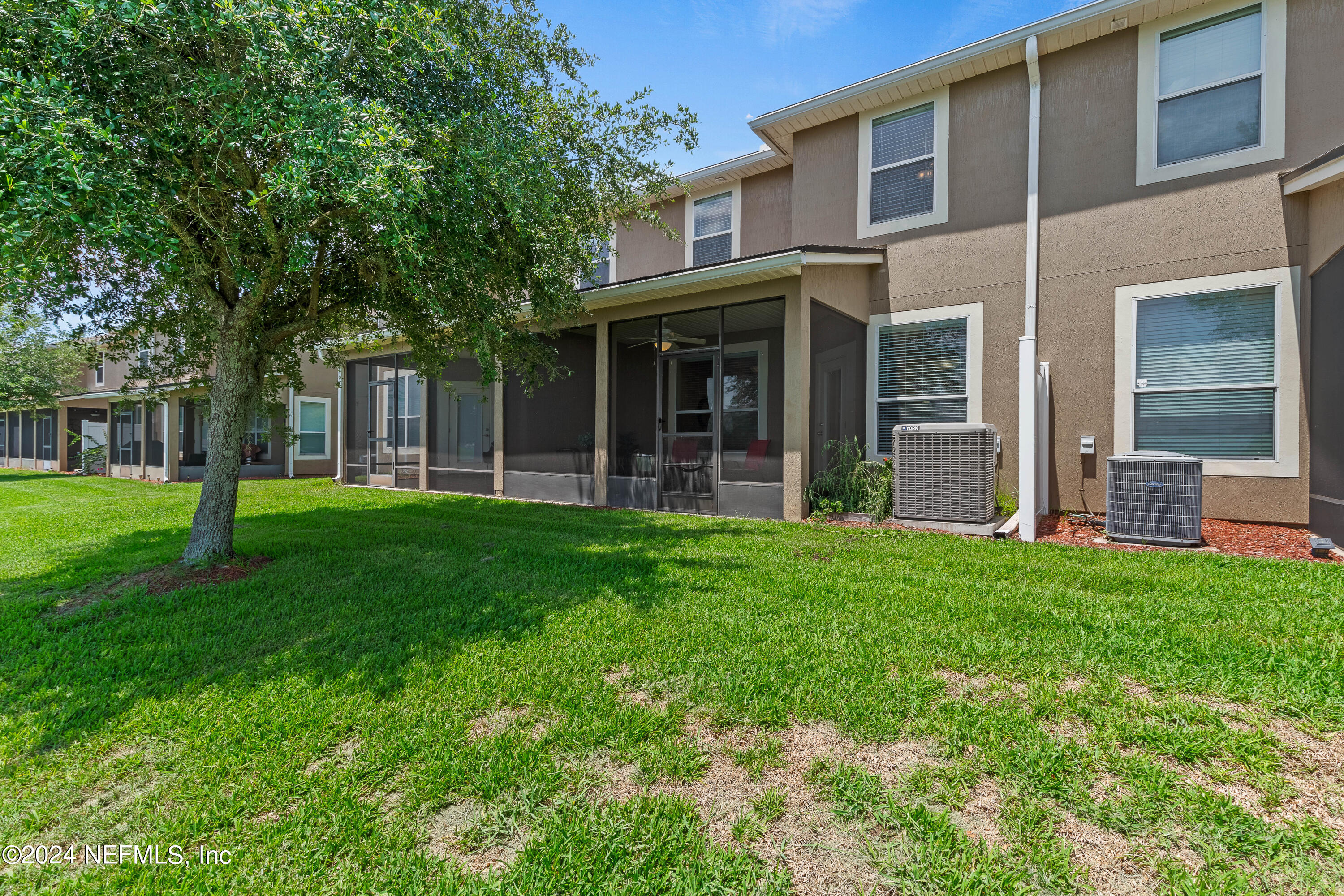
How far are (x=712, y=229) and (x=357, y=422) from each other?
8.65 metres

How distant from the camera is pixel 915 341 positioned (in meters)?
7.85

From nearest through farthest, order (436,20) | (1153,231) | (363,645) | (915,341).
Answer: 1. (363,645)
2. (436,20)
3. (1153,231)
4. (915,341)

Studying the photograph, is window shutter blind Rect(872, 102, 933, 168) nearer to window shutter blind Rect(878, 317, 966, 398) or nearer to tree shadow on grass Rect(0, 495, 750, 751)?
window shutter blind Rect(878, 317, 966, 398)

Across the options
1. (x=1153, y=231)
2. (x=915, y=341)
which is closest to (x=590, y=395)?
(x=915, y=341)

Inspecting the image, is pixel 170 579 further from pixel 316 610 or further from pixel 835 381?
pixel 835 381

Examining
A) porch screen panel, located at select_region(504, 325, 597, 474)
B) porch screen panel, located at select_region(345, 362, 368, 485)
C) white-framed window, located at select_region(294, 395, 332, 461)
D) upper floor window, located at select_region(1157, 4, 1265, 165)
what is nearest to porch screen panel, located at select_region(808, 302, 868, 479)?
porch screen panel, located at select_region(504, 325, 597, 474)

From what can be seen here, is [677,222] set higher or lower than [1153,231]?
higher

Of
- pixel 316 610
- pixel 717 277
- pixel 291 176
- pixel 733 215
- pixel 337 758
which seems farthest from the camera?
pixel 733 215

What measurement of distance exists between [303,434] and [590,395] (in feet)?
40.3

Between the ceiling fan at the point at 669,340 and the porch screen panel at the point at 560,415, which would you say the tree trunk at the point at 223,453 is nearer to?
the porch screen panel at the point at 560,415

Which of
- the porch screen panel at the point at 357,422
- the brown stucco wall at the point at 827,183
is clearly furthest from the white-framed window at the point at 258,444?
the brown stucco wall at the point at 827,183

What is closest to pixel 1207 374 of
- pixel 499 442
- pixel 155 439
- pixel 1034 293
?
pixel 1034 293

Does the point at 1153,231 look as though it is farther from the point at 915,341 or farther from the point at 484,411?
the point at 484,411

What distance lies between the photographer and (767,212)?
33.1 ft
